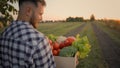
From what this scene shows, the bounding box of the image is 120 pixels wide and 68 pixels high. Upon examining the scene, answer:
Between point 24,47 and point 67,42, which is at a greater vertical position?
point 24,47

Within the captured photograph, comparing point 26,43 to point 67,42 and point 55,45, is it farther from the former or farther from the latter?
point 67,42

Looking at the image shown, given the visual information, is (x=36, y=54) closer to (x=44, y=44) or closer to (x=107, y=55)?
(x=44, y=44)

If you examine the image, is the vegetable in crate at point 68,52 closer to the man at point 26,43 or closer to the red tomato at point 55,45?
the red tomato at point 55,45

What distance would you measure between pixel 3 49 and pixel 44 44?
0.39m

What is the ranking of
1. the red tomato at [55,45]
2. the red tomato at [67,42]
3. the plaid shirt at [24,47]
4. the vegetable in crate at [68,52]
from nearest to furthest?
the plaid shirt at [24,47] < the vegetable in crate at [68,52] < the red tomato at [55,45] < the red tomato at [67,42]

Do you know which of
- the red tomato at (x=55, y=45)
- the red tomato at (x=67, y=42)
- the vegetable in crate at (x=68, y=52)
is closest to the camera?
the vegetable in crate at (x=68, y=52)

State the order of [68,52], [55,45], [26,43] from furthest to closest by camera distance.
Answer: [55,45], [68,52], [26,43]

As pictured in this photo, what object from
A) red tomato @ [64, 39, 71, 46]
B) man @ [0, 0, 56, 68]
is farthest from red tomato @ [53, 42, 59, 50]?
man @ [0, 0, 56, 68]

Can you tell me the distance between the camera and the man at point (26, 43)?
288 cm

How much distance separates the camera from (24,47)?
2875mm

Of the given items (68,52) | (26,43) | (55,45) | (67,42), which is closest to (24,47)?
(26,43)

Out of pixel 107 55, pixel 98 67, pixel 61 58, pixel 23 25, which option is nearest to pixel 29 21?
pixel 23 25

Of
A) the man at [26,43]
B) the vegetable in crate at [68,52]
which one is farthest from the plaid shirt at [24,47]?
the vegetable in crate at [68,52]

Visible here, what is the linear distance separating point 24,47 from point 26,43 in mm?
40
